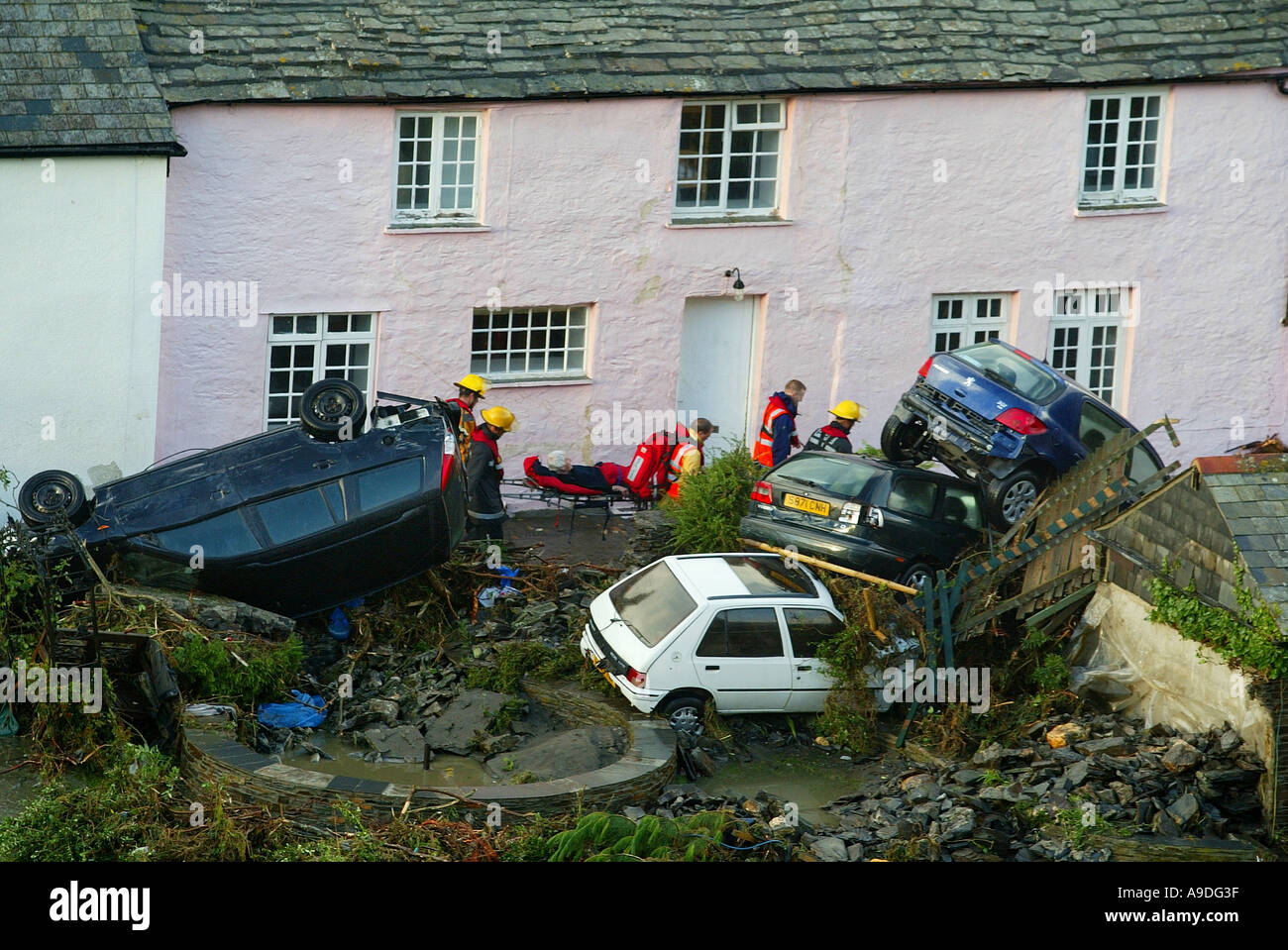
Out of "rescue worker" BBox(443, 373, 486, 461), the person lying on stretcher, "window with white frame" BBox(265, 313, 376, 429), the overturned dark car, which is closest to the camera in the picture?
the overturned dark car

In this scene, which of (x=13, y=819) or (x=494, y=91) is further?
(x=494, y=91)

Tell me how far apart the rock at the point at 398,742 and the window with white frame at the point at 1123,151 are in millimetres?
12110

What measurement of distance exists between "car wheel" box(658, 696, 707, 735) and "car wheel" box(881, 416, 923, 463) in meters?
4.14

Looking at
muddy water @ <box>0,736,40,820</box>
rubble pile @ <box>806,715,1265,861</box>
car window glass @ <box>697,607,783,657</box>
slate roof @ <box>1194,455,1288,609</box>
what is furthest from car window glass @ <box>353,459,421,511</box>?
slate roof @ <box>1194,455,1288,609</box>

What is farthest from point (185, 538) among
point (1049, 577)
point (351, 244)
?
point (1049, 577)

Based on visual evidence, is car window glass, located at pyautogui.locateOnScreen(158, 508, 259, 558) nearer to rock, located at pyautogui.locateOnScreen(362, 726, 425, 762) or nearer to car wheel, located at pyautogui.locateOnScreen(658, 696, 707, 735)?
rock, located at pyautogui.locateOnScreen(362, 726, 425, 762)

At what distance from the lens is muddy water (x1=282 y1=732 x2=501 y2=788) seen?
16.3m

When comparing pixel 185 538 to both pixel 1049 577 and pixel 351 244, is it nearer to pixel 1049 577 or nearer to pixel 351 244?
pixel 351 244

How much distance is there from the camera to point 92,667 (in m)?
16.8

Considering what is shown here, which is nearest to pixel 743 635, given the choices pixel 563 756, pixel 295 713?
pixel 563 756

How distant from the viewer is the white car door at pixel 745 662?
57.4ft

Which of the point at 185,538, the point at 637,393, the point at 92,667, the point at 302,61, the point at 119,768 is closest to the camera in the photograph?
the point at 119,768

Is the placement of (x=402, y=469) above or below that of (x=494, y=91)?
below

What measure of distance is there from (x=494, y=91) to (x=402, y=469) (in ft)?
18.5
